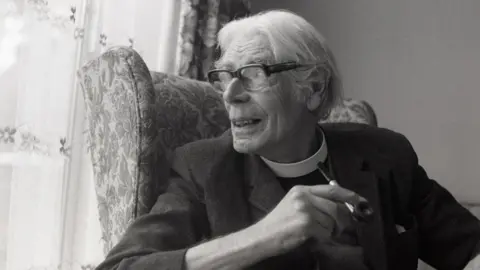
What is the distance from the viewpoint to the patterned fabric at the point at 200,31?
1.94 m

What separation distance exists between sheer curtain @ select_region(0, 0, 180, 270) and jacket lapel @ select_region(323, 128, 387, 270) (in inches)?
26.1

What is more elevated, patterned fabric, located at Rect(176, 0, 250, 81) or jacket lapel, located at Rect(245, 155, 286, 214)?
patterned fabric, located at Rect(176, 0, 250, 81)

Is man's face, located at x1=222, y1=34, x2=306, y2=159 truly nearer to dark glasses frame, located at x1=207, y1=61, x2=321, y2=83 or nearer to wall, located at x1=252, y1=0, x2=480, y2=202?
dark glasses frame, located at x1=207, y1=61, x2=321, y2=83

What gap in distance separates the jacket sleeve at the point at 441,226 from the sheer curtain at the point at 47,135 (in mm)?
842

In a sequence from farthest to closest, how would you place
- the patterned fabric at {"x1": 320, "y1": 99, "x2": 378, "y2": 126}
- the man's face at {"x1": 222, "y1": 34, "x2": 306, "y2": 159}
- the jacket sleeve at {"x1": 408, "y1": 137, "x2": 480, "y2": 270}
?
the patterned fabric at {"x1": 320, "y1": 99, "x2": 378, "y2": 126} → the jacket sleeve at {"x1": 408, "y1": 137, "x2": 480, "y2": 270} → the man's face at {"x1": 222, "y1": 34, "x2": 306, "y2": 159}

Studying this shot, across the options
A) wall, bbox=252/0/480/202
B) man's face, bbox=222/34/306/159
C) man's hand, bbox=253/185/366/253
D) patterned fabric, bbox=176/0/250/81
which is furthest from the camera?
wall, bbox=252/0/480/202

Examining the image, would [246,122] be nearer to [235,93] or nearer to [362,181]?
[235,93]

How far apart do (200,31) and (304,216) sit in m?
1.23

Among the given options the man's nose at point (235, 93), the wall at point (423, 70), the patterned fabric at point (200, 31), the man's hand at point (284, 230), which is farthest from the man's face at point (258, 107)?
the wall at point (423, 70)

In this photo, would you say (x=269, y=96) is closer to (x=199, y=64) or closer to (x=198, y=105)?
(x=198, y=105)

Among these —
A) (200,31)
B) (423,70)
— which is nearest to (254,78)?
(200,31)

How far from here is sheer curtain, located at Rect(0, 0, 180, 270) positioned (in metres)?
1.39

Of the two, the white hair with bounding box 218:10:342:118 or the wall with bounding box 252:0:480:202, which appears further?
the wall with bounding box 252:0:480:202

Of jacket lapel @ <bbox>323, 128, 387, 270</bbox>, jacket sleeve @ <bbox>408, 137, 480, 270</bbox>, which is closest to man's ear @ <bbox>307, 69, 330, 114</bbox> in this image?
jacket lapel @ <bbox>323, 128, 387, 270</bbox>
